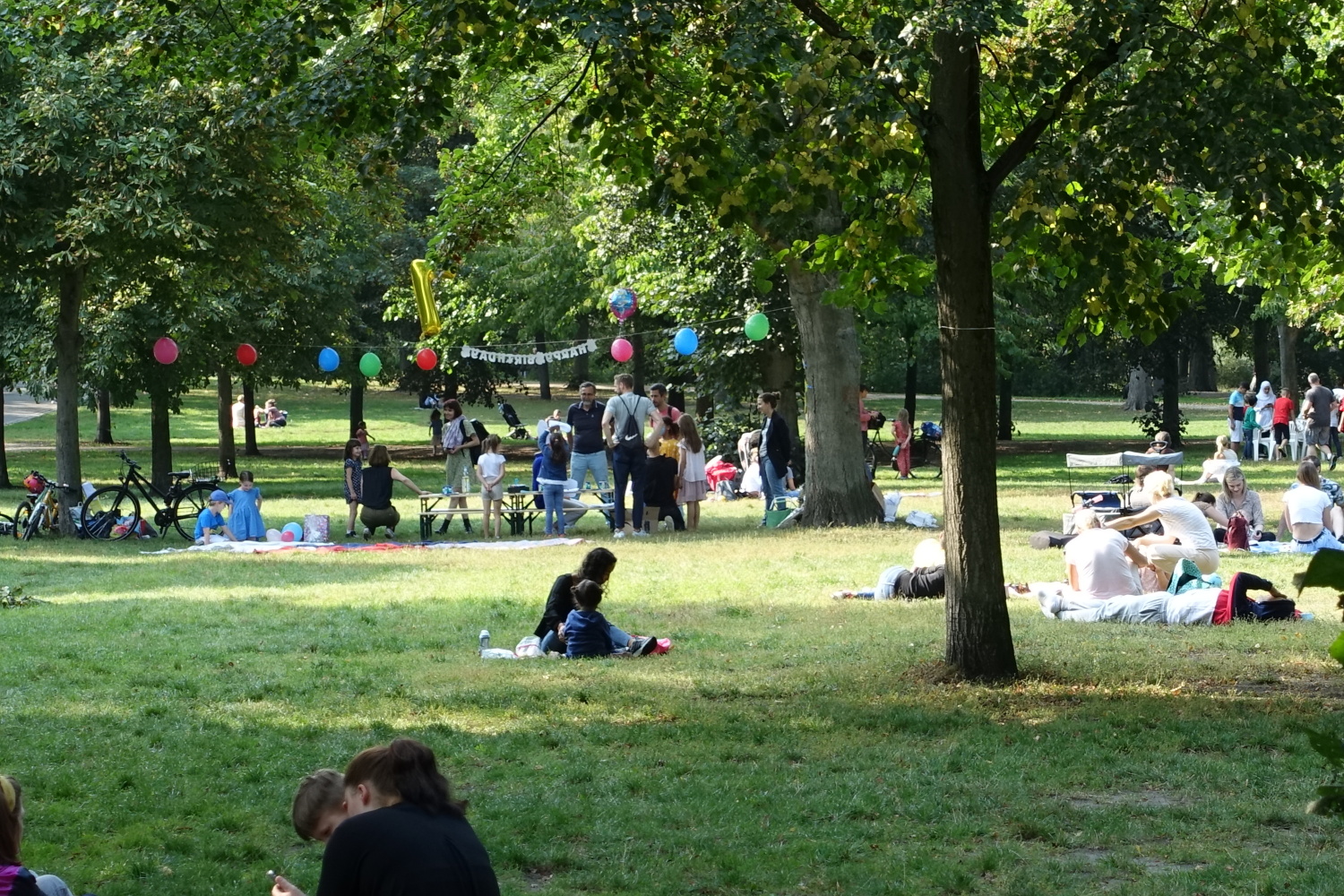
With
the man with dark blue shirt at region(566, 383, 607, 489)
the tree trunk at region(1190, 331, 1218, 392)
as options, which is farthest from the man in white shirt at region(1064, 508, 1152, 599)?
the tree trunk at region(1190, 331, 1218, 392)

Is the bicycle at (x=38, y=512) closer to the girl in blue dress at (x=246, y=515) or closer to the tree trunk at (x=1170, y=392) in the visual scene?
the girl in blue dress at (x=246, y=515)

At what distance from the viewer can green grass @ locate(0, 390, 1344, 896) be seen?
20.1ft

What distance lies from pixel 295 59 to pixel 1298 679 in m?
7.22

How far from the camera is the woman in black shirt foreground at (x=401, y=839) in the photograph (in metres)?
3.85

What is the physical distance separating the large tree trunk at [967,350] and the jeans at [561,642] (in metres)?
2.60

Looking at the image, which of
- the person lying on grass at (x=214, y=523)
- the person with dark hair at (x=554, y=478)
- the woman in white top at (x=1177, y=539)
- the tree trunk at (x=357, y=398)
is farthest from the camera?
the tree trunk at (x=357, y=398)

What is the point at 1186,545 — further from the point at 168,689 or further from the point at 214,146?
the point at 214,146

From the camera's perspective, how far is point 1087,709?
8656 mm

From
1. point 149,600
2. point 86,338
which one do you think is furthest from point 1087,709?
point 86,338

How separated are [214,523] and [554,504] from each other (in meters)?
4.29

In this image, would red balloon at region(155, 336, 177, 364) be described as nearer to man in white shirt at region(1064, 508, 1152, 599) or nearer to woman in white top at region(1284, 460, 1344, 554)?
woman in white top at region(1284, 460, 1344, 554)

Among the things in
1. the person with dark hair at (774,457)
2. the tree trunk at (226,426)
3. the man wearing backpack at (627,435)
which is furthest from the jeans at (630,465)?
the tree trunk at (226,426)

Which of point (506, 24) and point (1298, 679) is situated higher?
point (506, 24)

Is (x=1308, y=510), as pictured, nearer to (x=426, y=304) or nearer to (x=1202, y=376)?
(x=426, y=304)
